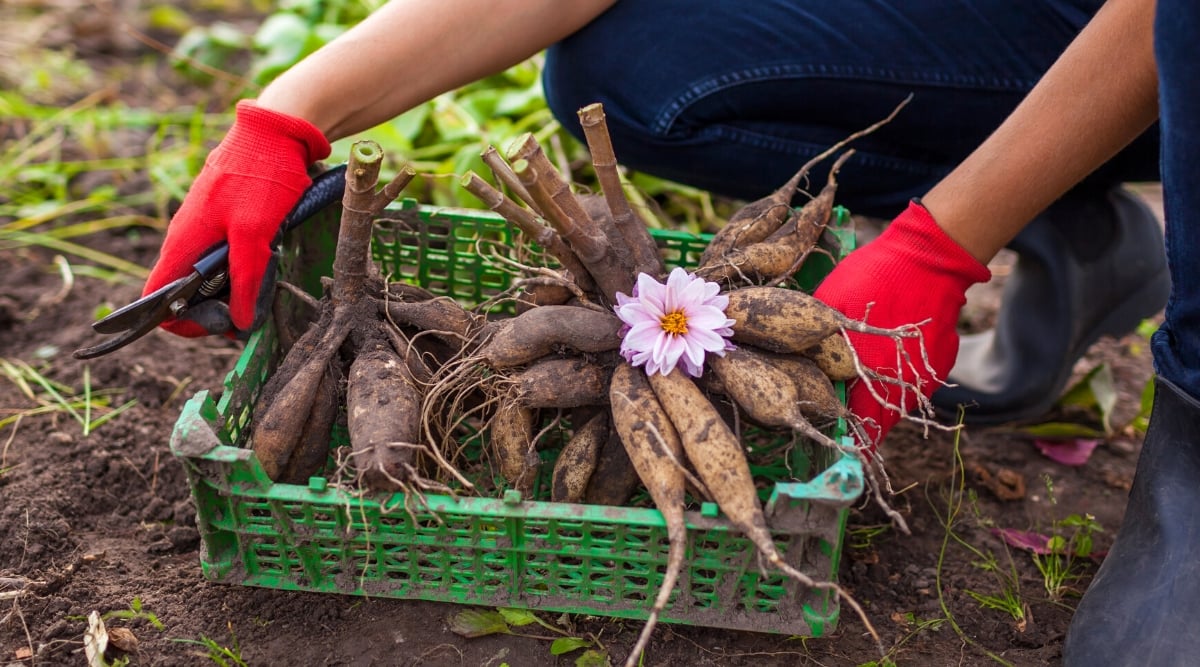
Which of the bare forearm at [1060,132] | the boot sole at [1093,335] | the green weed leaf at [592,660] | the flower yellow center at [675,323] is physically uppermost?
the bare forearm at [1060,132]

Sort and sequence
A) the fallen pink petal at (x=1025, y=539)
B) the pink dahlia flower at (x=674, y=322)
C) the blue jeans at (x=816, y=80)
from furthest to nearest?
1. the blue jeans at (x=816, y=80)
2. the fallen pink petal at (x=1025, y=539)
3. the pink dahlia flower at (x=674, y=322)

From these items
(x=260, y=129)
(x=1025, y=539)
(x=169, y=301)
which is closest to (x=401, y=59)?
(x=260, y=129)

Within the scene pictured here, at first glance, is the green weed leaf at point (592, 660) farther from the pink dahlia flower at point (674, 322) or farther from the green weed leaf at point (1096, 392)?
the green weed leaf at point (1096, 392)

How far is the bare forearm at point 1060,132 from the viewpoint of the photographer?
4.34ft

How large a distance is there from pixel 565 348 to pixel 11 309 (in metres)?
1.31

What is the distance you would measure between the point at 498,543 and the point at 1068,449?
3.89 feet

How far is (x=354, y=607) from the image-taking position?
4.66ft

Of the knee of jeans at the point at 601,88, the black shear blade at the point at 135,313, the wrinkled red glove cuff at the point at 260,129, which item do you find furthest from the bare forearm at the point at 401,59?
the black shear blade at the point at 135,313

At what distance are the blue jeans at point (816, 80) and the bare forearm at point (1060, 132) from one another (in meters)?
0.36

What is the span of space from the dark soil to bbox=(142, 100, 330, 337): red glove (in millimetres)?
335

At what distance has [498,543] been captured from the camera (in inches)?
49.3

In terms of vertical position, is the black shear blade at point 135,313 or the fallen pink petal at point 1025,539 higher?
the black shear blade at point 135,313

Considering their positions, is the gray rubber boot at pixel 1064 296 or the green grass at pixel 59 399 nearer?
the green grass at pixel 59 399

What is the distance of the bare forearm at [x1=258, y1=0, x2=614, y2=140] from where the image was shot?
1.54 m
